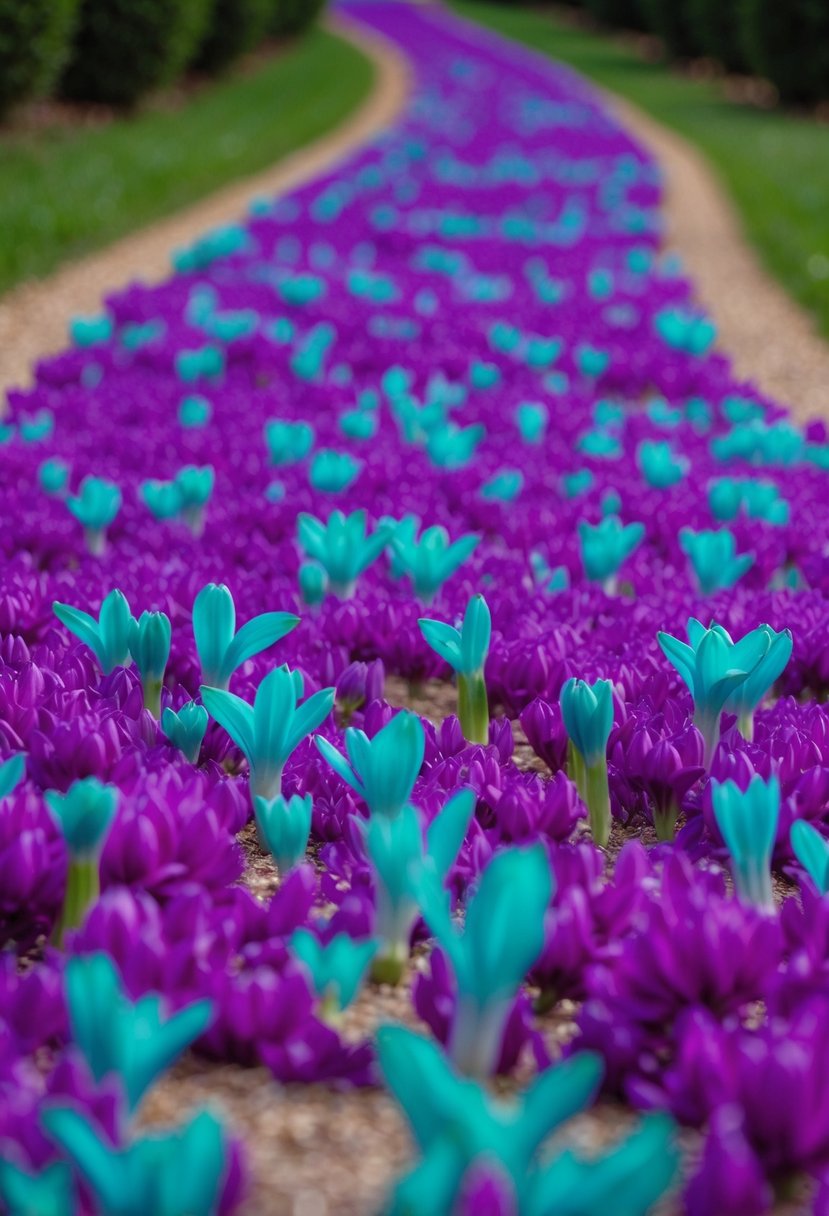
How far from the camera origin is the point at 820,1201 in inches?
52.3

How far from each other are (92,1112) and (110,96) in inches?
655

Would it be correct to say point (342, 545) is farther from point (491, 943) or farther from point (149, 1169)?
point (149, 1169)

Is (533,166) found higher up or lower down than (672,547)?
lower down

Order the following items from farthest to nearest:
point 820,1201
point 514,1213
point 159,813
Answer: point 159,813
point 820,1201
point 514,1213

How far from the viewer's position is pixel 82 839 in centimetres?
175

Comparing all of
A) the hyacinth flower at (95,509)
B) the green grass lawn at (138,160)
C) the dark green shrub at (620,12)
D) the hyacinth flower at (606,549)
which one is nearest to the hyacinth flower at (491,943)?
the hyacinth flower at (606,549)

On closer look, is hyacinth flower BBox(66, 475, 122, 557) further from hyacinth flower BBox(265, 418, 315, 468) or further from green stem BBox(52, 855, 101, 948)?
green stem BBox(52, 855, 101, 948)

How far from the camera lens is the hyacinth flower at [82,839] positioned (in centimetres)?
173

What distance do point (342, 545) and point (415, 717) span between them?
1191 mm

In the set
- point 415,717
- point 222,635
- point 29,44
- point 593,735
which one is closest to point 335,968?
point 415,717

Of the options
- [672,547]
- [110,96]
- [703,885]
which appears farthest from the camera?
[110,96]

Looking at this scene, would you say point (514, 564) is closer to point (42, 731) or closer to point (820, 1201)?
point (42, 731)

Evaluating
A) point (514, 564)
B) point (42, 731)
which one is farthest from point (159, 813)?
point (514, 564)

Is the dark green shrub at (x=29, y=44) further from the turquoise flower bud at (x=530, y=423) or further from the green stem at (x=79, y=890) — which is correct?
the green stem at (x=79, y=890)
